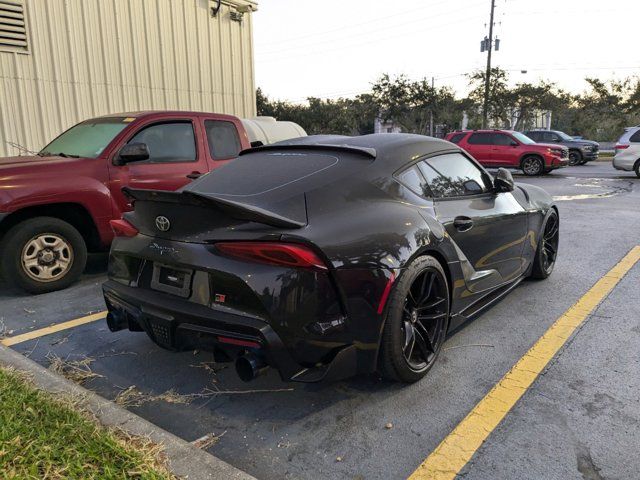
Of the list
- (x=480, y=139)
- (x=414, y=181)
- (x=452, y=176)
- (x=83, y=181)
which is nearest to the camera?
(x=414, y=181)

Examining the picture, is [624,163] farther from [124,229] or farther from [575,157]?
[124,229]

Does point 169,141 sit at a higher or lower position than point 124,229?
higher

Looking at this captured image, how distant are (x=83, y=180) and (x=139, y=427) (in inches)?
127

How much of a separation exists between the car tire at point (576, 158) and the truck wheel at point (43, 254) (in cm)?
2286

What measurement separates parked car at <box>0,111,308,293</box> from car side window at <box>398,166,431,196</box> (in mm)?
2171

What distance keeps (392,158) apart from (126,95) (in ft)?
28.4

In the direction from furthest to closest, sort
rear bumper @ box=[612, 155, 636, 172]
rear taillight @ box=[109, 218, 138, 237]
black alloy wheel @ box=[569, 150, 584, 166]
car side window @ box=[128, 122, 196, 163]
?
black alloy wheel @ box=[569, 150, 584, 166] < rear bumper @ box=[612, 155, 636, 172] < car side window @ box=[128, 122, 196, 163] < rear taillight @ box=[109, 218, 138, 237]

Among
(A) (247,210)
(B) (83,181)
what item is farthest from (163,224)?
(B) (83,181)

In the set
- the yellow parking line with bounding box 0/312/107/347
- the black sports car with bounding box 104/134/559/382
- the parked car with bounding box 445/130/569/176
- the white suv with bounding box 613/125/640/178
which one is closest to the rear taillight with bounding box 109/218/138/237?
the black sports car with bounding box 104/134/559/382

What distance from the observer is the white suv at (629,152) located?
1593 centimetres

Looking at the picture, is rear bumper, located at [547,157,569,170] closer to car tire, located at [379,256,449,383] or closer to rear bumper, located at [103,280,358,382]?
car tire, located at [379,256,449,383]

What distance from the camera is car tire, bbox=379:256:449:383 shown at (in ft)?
9.19

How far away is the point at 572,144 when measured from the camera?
2269 centimetres

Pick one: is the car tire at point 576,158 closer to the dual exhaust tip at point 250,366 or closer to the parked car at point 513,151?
the parked car at point 513,151
